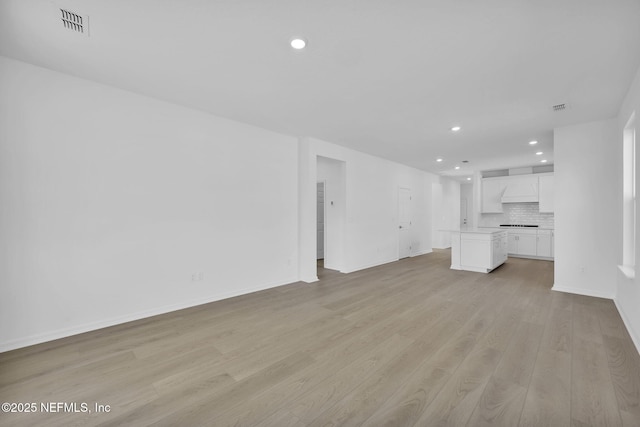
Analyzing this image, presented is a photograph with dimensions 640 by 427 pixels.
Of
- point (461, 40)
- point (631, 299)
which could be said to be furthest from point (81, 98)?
point (631, 299)

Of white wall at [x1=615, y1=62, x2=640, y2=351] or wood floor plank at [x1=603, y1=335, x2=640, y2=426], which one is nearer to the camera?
wood floor plank at [x1=603, y1=335, x2=640, y2=426]

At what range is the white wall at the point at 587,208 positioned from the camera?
13.4 feet

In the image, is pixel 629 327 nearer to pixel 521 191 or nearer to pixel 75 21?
pixel 521 191

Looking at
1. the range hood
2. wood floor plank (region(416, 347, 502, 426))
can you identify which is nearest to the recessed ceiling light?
wood floor plank (region(416, 347, 502, 426))

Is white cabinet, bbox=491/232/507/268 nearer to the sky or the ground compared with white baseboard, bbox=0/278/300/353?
nearer to the sky

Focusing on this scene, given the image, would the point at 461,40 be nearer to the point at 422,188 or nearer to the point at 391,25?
the point at 391,25

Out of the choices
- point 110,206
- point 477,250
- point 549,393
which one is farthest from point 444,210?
point 110,206

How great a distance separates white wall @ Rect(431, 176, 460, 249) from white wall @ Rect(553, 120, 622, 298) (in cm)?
561

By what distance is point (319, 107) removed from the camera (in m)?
3.72

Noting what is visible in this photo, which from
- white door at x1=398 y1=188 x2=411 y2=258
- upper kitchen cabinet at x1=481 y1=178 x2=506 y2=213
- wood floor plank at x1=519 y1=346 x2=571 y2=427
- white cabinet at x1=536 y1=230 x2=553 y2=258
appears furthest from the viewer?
upper kitchen cabinet at x1=481 y1=178 x2=506 y2=213

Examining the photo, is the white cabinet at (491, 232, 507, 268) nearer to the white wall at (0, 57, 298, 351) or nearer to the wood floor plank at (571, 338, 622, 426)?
the wood floor plank at (571, 338, 622, 426)

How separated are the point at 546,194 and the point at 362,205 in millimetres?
5497

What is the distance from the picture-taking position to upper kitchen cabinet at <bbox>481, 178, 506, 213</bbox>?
27.9ft

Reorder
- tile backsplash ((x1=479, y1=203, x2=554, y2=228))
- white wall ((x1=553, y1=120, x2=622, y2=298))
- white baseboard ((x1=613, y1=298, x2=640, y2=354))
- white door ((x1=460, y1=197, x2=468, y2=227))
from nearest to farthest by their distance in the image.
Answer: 1. white baseboard ((x1=613, y1=298, x2=640, y2=354))
2. white wall ((x1=553, y1=120, x2=622, y2=298))
3. tile backsplash ((x1=479, y1=203, x2=554, y2=228))
4. white door ((x1=460, y1=197, x2=468, y2=227))
